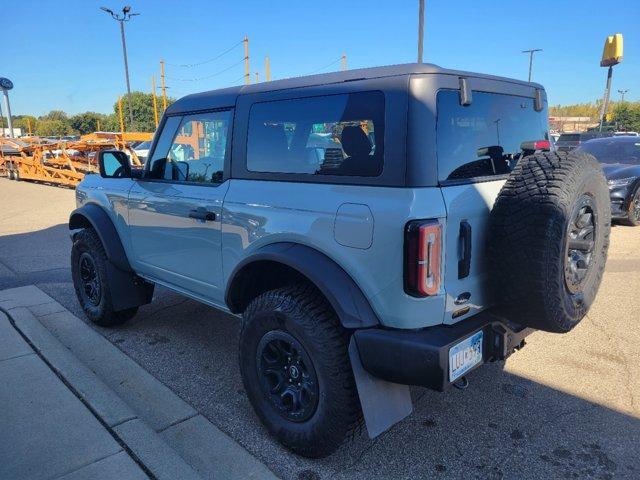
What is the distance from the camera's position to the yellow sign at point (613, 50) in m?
27.3

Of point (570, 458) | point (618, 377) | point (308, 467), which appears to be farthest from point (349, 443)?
point (618, 377)

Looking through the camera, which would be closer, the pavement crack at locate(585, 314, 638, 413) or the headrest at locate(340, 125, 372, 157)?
the headrest at locate(340, 125, 372, 157)

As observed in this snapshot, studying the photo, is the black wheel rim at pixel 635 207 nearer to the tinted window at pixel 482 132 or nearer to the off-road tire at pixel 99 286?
the tinted window at pixel 482 132

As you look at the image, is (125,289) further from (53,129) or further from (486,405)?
(53,129)

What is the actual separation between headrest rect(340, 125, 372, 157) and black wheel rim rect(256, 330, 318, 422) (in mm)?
996

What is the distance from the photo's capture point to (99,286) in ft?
13.7

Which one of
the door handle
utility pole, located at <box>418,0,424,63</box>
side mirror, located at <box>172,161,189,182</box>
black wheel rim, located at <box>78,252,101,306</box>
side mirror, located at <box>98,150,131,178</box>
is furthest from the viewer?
utility pole, located at <box>418,0,424,63</box>

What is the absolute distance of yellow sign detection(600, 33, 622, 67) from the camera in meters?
27.3

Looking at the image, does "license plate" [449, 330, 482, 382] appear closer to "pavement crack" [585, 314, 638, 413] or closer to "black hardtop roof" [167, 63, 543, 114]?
"black hardtop roof" [167, 63, 543, 114]

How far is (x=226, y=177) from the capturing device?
303 centimetres

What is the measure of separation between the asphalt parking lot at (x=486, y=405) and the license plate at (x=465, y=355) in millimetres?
617

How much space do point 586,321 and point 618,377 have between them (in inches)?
43.7

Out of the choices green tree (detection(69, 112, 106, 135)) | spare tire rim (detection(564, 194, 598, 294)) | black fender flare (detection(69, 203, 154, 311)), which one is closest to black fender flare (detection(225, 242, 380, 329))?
spare tire rim (detection(564, 194, 598, 294))

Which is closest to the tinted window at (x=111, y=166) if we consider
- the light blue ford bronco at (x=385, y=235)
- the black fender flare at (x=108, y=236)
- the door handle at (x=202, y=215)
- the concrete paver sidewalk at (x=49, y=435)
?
the black fender flare at (x=108, y=236)
